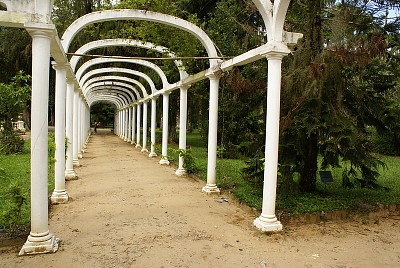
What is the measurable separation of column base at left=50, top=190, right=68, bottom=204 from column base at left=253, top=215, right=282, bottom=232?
3.98 meters

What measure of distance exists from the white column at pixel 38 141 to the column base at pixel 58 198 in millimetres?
2539

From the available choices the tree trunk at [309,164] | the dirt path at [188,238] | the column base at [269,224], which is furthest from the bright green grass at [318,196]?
the column base at [269,224]

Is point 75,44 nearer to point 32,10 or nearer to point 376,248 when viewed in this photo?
point 32,10

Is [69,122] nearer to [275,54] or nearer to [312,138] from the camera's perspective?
[275,54]

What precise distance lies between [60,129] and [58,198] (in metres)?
1.41

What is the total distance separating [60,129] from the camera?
6.45 m

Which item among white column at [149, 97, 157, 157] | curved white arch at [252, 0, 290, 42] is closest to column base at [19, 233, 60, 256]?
curved white arch at [252, 0, 290, 42]

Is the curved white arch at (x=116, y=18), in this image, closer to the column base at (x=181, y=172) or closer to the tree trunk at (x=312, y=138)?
the tree trunk at (x=312, y=138)

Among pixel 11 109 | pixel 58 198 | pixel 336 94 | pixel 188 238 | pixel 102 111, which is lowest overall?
pixel 188 238

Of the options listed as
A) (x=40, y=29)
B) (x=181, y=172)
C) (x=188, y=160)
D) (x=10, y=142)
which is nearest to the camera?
(x=40, y=29)

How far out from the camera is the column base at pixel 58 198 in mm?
6527

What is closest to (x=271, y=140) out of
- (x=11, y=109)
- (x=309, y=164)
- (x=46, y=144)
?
(x=309, y=164)

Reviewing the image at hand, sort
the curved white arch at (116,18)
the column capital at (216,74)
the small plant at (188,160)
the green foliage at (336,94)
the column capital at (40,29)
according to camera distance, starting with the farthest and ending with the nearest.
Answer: the small plant at (188,160) → the column capital at (216,74) → the curved white arch at (116,18) → the green foliage at (336,94) → the column capital at (40,29)

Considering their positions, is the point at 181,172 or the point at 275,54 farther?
the point at 181,172
